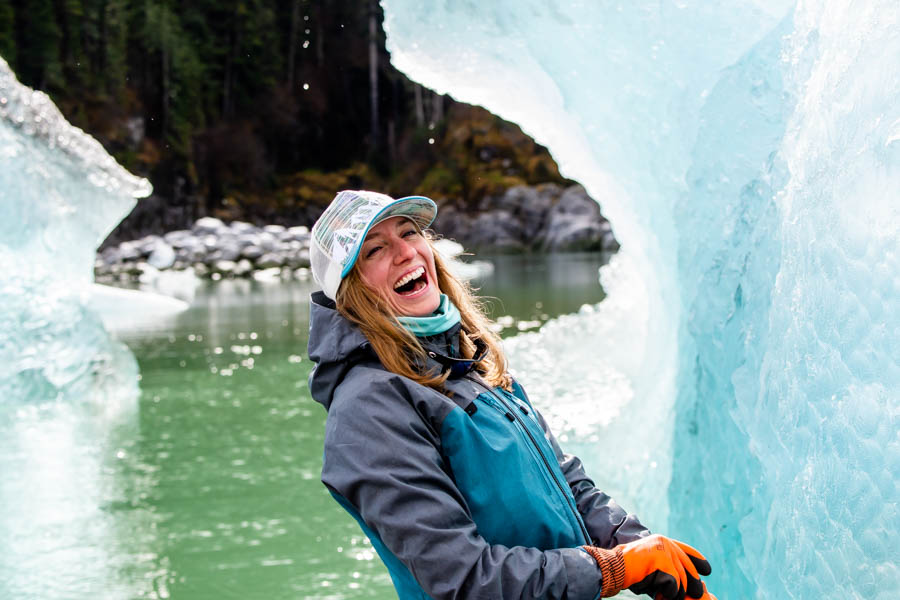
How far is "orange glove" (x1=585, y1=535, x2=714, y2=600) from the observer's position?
1181 millimetres

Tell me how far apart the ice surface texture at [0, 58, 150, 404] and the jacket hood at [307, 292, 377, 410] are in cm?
518

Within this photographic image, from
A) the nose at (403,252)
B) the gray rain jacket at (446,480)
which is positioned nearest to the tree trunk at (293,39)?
the nose at (403,252)

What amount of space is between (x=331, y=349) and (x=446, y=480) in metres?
0.26

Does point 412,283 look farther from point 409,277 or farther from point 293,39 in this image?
point 293,39

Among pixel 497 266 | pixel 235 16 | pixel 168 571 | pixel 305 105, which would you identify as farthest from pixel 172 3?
pixel 168 571

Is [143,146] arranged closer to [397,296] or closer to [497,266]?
[497,266]

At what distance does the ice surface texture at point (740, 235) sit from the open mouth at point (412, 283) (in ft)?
2.91

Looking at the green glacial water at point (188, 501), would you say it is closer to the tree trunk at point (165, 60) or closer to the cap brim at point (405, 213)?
the cap brim at point (405, 213)

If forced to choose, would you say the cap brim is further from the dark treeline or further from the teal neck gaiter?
the dark treeline

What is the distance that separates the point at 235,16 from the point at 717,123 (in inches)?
1324

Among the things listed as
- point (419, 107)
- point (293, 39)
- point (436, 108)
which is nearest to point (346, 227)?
point (419, 107)

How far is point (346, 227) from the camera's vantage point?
133 centimetres

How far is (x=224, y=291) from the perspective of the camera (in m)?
16.8

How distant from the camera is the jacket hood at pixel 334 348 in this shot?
48.8 inches
